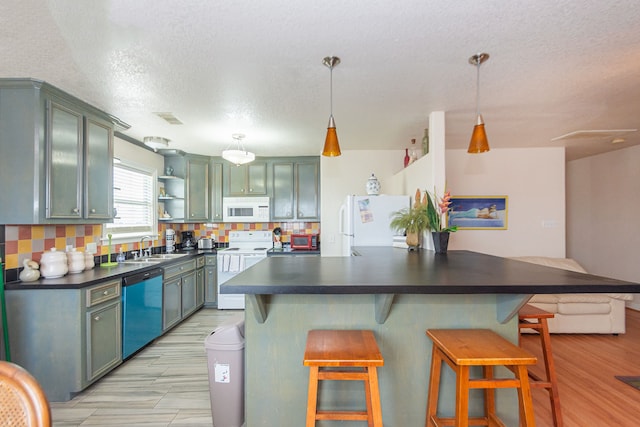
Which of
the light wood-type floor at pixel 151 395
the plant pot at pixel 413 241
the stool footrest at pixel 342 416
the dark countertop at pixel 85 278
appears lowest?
the light wood-type floor at pixel 151 395

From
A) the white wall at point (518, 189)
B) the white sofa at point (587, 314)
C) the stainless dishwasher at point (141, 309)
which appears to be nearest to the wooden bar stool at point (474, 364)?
the white sofa at point (587, 314)

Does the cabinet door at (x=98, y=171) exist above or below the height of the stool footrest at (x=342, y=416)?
above

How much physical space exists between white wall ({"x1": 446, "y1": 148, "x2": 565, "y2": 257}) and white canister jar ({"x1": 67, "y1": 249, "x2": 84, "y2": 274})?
432cm

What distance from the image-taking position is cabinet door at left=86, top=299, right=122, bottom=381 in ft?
7.17

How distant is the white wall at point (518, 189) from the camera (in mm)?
4148

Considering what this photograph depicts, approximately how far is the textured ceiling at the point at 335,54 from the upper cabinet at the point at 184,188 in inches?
50.4

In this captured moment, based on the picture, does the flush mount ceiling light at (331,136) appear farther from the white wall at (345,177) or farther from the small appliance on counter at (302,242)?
the small appliance on counter at (302,242)

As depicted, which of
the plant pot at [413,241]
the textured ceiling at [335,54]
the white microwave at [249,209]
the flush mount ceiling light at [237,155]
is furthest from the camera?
the white microwave at [249,209]

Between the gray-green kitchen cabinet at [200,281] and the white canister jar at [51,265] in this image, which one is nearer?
the white canister jar at [51,265]

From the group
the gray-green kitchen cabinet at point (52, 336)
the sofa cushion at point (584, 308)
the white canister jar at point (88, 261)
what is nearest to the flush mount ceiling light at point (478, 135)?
the sofa cushion at point (584, 308)

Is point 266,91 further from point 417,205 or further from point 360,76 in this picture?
point 417,205

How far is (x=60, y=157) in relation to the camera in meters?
2.22

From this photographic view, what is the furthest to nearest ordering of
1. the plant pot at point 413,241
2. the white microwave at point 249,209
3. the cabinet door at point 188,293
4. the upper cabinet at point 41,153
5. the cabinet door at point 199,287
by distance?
1. the white microwave at point 249,209
2. the cabinet door at point 199,287
3. the cabinet door at point 188,293
4. the plant pot at point 413,241
5. the upper cabinet at point 41,153

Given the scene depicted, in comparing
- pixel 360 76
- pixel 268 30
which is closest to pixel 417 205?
pixel 360 76
